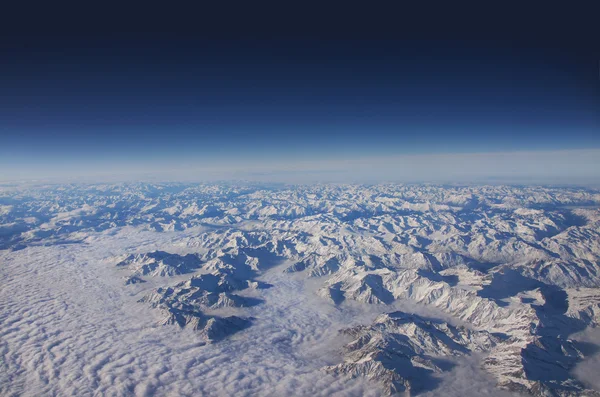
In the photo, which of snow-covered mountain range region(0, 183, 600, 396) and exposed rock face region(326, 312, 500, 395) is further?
snow-covered mountain range region(0, 183, 600, 396)

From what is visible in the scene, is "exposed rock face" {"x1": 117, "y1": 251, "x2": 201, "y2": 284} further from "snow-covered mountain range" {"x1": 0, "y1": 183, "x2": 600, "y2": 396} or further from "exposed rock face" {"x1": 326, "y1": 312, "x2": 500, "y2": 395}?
"exposed rock face" {"x1": 326, "y1": 312, "x2": 500, "y2": 395}

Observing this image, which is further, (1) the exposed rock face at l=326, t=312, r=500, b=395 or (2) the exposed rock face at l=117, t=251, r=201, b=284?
(2) the exposed rock face at l=117, t=251, r=201, b=284

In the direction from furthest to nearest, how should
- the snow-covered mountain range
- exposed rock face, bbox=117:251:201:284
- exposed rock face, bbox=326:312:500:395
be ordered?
exposed rock face, bbox=117:251:201:284, the snow-covered mountain range, exposed rock face, bbox=326:312:500:395

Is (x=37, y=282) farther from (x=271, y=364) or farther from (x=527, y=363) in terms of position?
(x=527, y=363)

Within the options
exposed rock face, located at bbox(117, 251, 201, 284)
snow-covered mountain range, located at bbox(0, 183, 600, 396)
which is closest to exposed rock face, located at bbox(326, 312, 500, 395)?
snow-covered mountain range, located at bbox(0, 183, 600, 396)

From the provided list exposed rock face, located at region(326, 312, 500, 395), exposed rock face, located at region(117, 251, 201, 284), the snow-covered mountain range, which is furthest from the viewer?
exposed rock face, located at region(117, 251, 201, 284)

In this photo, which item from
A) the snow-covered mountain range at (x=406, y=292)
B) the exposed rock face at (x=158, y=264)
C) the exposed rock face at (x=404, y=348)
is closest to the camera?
the exposed rock face at (x=404, y=348)

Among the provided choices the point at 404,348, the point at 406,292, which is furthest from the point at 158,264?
the point at 404,348

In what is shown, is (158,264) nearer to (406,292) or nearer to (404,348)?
(406,292)

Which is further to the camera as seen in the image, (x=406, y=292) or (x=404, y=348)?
(x=406, y=292)

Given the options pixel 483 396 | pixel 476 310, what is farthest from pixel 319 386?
pixel 476 310

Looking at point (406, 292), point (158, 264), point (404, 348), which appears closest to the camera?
point (404, 348)

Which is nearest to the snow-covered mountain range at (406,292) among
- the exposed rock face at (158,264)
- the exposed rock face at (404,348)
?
the exposed rock face at (404,348)

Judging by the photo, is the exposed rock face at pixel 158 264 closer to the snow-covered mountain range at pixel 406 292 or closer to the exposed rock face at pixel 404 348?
the snow-covered mountain range at pixel 406 292
